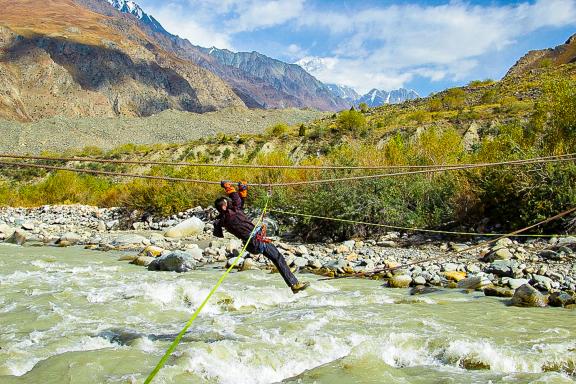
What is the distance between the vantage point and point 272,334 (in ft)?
21.6

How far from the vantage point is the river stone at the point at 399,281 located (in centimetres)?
955

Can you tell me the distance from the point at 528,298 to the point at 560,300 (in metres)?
0.45

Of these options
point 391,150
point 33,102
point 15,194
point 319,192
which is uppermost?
point 33,102

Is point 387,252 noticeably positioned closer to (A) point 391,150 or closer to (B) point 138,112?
(A) point 391,150

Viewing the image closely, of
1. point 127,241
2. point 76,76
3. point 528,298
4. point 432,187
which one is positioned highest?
point 76,76

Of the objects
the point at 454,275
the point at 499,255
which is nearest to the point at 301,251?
the point at 454,275

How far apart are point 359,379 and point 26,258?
10.8 metres

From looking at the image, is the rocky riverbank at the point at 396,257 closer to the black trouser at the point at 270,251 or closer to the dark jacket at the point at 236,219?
the black trouser at the point at 270,251

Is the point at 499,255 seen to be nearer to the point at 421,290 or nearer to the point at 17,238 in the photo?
the point at 421,290

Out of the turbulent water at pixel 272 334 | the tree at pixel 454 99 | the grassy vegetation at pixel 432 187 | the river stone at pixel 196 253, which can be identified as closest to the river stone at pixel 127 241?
the river stone at pixel 196 253

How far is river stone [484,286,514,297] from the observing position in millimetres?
8438

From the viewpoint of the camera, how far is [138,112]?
14062 cm

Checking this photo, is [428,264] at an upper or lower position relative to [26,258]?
upper

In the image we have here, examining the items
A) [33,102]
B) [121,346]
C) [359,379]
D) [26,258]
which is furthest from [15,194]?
[33,102]
